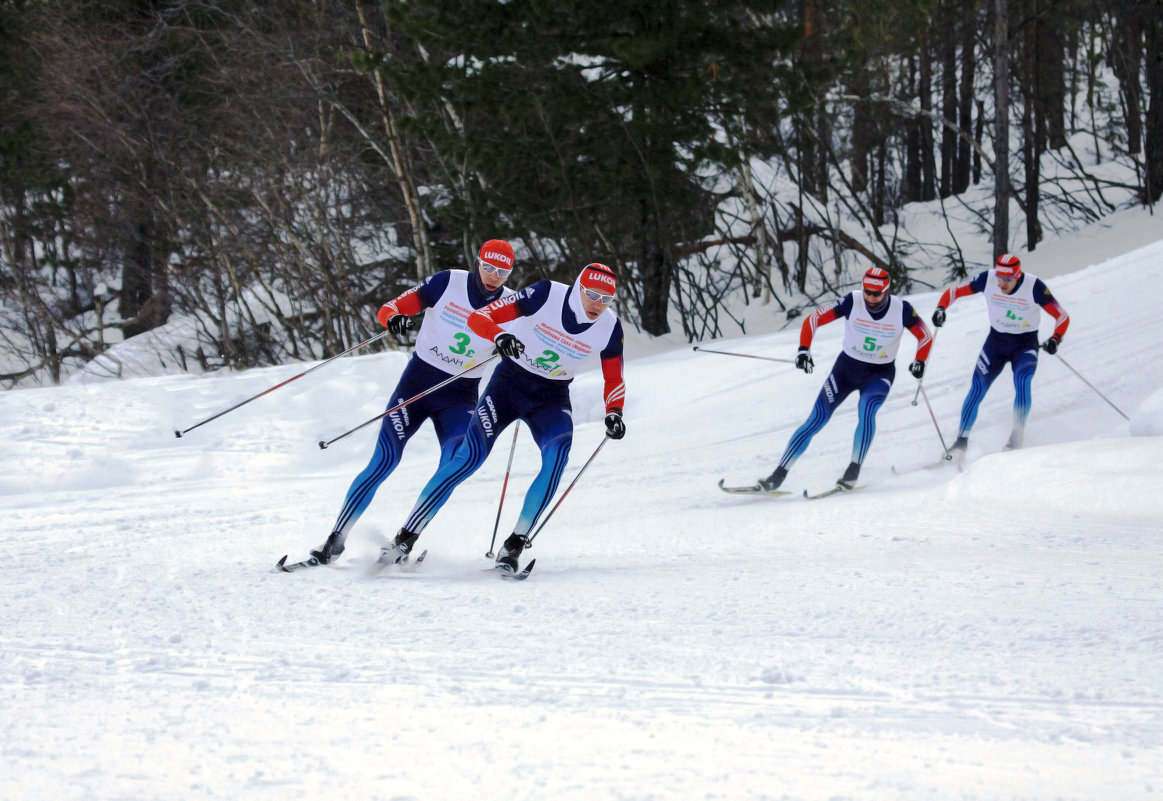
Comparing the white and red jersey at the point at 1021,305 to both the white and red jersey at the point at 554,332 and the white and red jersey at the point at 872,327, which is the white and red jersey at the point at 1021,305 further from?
the white and red jersey at the point at 554,332

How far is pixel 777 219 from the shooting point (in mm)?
19359

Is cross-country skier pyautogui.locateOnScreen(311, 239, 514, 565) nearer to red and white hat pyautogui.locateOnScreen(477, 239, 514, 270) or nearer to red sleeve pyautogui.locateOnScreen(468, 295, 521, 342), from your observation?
red and white hat pyautogui.locateOnScreen(477, 239, 514, 270)

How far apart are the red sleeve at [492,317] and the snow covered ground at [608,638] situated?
1.25 metres

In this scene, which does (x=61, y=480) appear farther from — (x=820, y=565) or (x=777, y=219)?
(x=777, y=219)

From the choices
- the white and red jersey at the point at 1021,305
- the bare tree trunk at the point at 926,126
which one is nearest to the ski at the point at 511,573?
the white and red jersey at the point at 1021,305

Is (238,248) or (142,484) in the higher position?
(238,248)

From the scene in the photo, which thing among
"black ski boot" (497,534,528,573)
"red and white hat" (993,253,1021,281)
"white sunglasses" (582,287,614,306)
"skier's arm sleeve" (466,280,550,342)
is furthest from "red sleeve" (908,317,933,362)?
Result: "black ski boot" (497,534,528,573)

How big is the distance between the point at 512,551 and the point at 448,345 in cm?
131

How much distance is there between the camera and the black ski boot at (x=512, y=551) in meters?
5.05

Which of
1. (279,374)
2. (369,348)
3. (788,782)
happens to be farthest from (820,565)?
(369,348)

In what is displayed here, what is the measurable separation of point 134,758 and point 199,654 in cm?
91

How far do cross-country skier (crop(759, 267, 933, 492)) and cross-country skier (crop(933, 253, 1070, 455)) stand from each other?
3.48ft

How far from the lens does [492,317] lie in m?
5.30

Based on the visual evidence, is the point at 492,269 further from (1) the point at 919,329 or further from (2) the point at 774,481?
(1) the point at 919,329
